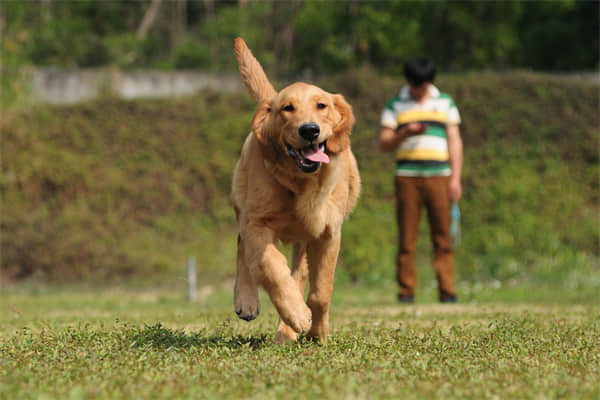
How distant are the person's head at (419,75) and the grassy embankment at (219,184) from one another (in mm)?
5768

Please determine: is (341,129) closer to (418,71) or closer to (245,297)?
(245,297)

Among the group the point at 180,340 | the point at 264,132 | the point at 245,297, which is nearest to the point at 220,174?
the point at 245,297

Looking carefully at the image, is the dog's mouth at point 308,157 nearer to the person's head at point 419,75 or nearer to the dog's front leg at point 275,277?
the dog's front leg at point 275,277

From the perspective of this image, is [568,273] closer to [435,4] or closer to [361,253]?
[361,253]

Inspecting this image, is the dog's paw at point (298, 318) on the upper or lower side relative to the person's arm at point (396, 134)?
lower

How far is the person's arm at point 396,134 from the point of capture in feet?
25.6

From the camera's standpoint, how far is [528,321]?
5.55 m

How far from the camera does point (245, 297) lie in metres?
4.69

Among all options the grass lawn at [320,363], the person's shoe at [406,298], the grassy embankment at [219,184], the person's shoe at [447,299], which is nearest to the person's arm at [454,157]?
the person's shoe at [447,299]

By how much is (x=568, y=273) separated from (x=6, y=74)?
49.6 ft

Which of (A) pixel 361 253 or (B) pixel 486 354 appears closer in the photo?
(B) pixel 486 354

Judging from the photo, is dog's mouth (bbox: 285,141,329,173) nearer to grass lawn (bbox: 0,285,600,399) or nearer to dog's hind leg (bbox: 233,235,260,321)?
dog's hind leg (bbox: 233,235,260,321)

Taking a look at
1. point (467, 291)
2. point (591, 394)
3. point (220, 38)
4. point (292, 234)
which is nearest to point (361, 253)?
point (467, 291)

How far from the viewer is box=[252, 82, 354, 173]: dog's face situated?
4105 millimetres
